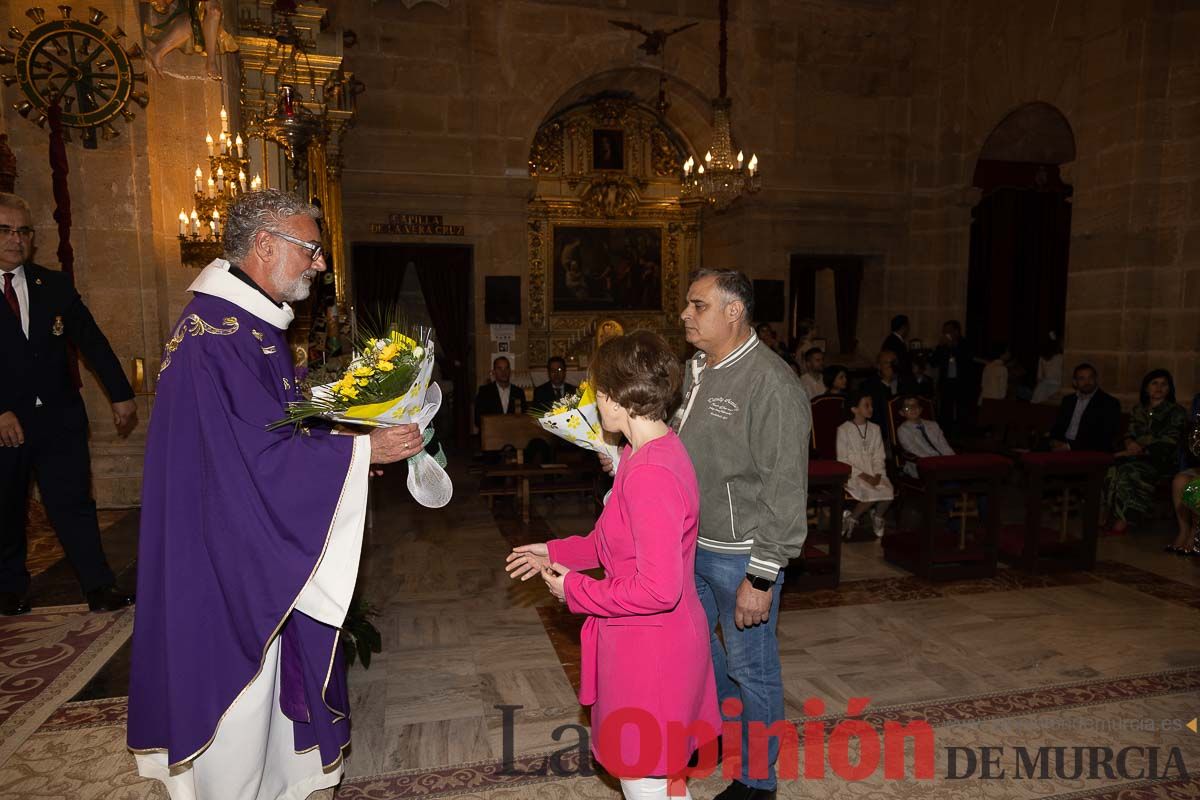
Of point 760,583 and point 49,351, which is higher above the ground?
point 49,351

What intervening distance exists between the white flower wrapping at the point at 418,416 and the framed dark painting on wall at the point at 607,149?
11454 mm

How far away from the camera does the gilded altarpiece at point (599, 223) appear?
43.2 feet

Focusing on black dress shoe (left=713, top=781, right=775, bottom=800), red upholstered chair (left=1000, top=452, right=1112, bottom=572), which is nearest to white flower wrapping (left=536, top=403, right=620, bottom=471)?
black dress shoe (left=713, top=781, right=775, bottom=800)

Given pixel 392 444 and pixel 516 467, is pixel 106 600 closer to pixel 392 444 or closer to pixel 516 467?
pixel 392 444

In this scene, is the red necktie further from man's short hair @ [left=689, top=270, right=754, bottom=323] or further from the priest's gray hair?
man's short hair @ [left=689, top=270, right=754, bottom=323]

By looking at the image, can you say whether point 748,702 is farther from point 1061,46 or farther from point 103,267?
point 1061,46

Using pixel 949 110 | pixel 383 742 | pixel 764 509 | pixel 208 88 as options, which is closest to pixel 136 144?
pixel 208 88

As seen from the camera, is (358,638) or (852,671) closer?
(358,638)

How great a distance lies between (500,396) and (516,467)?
6.72 ft

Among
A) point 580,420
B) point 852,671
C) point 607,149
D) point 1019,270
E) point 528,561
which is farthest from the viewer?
point 1019,270

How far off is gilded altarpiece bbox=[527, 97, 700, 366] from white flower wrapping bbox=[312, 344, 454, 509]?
10.4 meters

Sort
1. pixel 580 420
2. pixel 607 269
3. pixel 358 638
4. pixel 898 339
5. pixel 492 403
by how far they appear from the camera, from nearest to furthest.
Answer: pixel 580 420, pixel 358 638, pixel 492 403, pixel 898 339, pixel 607 269

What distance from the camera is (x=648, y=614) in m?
1.90

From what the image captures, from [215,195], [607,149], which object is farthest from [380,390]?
[607,149]
